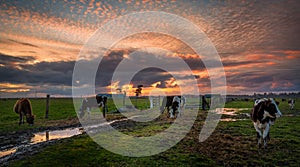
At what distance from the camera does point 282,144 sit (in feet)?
31.8

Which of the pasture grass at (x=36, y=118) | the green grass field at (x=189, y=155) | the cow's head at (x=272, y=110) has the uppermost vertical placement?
the cow's head at (x=272, y=110)

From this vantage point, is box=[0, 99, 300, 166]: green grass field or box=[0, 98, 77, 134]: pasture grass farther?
box=[0, 98, 77, 134]: pasture grass

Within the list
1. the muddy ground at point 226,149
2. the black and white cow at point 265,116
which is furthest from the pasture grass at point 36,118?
the black and white cow at point 265,116

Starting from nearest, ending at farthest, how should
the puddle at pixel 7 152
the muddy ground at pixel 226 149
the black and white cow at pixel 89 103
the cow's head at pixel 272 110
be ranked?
1. the muddy ground at pixel 226 149
2. the puddle at pixel 7 152
3. the cow's head at pixel 272 110
4. the black and white cow at pixel 89 103

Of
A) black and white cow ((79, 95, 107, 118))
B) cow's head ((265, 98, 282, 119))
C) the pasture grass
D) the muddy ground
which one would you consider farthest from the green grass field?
black and white cow ((79, 95, 107, 118))

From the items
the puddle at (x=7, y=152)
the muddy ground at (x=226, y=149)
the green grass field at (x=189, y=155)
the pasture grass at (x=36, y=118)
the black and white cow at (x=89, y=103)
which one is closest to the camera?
the green grass field at (x=189, y=155)

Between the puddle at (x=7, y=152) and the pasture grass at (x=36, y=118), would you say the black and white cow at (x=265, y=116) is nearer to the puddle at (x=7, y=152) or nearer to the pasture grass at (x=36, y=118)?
the puddle at (x=7, y=152)

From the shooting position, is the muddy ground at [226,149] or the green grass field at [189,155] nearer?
the green grass field at [189,155]

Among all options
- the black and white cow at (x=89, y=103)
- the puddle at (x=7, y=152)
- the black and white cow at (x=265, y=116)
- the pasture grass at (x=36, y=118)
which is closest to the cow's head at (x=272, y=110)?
the black and white cow at (x=265, y=116)

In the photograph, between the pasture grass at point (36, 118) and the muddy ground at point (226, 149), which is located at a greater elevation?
the pasture grass at point (36, 118)

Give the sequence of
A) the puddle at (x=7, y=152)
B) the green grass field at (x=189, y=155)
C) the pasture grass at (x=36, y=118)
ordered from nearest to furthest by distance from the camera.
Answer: the green grass field at (x=189, y=155) → the puddle at (x=7, y=152) → the pasture grass at (x=36, y=118)

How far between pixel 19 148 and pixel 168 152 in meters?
6.66

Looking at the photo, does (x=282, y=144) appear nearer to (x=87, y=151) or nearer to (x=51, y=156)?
(x=87, y=151)

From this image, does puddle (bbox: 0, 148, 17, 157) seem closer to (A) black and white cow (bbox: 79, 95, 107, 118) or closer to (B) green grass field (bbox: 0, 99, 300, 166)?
(B) green grass field (bbox: 0, 99, 300, 166)
